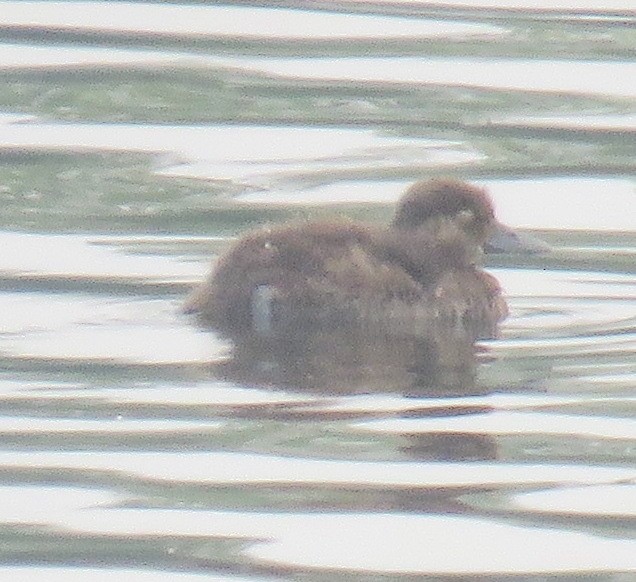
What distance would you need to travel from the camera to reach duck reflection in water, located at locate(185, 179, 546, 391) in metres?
7.62

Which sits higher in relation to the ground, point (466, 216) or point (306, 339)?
point (466, 216)

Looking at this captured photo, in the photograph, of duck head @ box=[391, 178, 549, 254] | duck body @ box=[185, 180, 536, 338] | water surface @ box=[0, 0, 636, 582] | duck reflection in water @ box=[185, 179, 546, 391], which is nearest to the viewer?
water surface @ box=[0, 0, 636, 582]

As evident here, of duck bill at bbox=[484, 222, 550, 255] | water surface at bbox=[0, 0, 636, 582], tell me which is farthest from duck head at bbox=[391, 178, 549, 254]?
water surface at bbox=[0, 0, 636, 582]

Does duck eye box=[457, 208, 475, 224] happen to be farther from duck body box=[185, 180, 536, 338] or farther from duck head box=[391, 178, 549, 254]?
duck body box=[185, 180, 536, 338]

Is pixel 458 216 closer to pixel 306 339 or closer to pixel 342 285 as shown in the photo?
pixel 342 285

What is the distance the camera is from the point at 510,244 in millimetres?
8852

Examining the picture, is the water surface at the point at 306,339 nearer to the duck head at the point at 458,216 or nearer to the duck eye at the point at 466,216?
the duck head at the point at 458,216

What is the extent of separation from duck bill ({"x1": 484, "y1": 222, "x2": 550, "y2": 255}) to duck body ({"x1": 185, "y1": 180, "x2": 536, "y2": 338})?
370 mm

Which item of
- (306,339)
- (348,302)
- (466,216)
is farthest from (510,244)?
(306,339)

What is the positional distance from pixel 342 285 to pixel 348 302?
59 mm

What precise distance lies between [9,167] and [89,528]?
4.68m

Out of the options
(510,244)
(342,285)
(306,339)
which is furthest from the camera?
(510,244)

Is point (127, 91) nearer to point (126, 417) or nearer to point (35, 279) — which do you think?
point (35, 279)

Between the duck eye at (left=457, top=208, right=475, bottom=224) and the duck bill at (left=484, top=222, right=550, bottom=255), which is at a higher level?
the duck eye at (left=457, top=208, right=475, bottom=224)
